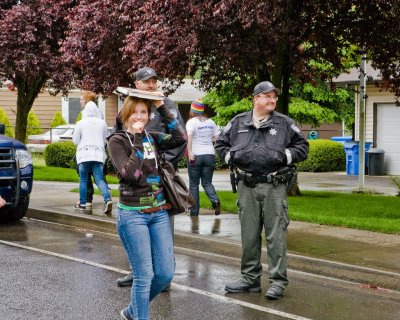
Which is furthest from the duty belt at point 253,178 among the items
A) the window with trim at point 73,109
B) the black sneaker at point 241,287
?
the window with trim at point 73,109

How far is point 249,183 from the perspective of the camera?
7699 mm

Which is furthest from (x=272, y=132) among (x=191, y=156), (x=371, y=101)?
(x=371, y=101)

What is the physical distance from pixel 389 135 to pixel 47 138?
1530 cm

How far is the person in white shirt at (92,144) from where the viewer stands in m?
13.0

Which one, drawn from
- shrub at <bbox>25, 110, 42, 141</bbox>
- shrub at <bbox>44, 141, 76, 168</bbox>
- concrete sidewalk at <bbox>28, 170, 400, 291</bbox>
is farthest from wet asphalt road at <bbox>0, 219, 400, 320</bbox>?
shrub at <bbox>25, 110, 42, 141</bbox>

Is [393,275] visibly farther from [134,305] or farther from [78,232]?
[78,232]

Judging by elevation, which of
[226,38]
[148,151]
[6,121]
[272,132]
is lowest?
[148,151]

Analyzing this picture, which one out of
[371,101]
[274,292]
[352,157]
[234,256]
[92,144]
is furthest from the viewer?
[371,101]

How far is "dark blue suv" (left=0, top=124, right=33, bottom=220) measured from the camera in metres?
12.5

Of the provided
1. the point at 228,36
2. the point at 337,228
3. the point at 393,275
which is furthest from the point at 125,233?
the point at 228,36

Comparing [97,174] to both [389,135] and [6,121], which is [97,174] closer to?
[389,135]

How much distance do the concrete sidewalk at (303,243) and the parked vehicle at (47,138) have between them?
64.0 ft

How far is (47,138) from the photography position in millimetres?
34969

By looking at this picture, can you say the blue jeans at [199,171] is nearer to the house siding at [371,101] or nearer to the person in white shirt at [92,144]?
the person in white shirt at [92,144]
